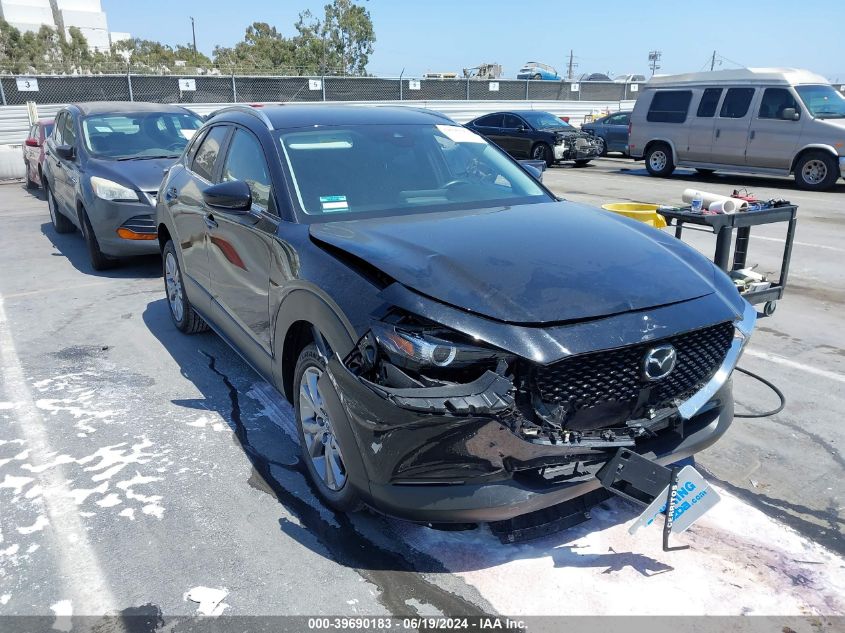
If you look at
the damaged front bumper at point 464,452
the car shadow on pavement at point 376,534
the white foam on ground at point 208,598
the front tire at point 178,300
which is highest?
the damaged front bumper at point 464,452

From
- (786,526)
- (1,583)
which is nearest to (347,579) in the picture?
(1,583)

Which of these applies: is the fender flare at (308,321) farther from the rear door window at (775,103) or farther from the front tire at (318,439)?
the rear door window at (775,103)

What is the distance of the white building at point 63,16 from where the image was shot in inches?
3044

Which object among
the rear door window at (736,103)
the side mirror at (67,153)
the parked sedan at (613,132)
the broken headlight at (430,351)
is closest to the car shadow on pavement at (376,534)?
the broken headlight at (430,351)

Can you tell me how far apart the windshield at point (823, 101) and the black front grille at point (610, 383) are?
13283 mm

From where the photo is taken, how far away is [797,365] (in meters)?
4.96

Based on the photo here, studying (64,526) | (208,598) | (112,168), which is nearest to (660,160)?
(112,168)

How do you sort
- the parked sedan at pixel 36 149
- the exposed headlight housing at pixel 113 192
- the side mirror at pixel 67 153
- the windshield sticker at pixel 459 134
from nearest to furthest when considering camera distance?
1. the windshield sticker at pixel 459 134
2. the exposed headlight housing at pixel 113 192
3. the side mirror at pixel 67 153
4. the parked sedan at pixel 36 149

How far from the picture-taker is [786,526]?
3164 millimetres

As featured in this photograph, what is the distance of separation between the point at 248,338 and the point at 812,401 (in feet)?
11.4

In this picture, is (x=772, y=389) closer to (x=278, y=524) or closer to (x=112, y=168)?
(x=278, y=524)

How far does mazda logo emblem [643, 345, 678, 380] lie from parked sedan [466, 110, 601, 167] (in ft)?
51.9

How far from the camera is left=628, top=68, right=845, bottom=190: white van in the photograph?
44.7ft

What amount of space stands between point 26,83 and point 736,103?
58.8ft
